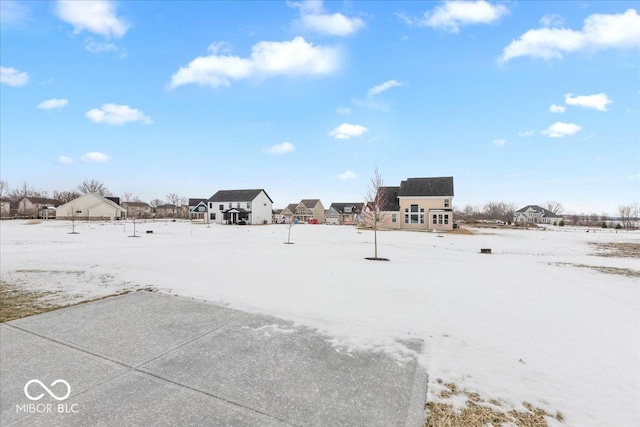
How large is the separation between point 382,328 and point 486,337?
1882 millimetres

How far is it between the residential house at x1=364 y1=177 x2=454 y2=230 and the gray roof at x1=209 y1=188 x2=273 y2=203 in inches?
1128

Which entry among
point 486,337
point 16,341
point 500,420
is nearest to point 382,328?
point 486,337

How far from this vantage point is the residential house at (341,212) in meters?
86.8

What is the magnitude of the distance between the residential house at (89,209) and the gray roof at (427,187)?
65.7 meters

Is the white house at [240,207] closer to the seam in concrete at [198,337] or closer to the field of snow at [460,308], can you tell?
the field of snow at [460,308]

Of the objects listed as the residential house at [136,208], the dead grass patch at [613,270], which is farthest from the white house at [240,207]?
the residential house at [136,208]

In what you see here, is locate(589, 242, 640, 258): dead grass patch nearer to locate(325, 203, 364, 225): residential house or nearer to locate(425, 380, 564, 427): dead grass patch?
locate(425, 380, 564, 427): dead grass patch

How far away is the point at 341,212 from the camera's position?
292 feet

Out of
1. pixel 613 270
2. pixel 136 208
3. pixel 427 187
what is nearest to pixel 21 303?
pixel 613 270

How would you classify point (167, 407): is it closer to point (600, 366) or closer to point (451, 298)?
point (600, 366)

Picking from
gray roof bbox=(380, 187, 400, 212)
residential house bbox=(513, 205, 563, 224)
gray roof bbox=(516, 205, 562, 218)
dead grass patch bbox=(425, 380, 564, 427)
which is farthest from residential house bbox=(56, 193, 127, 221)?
gray roof bbox=(516, 205, 562, 218)

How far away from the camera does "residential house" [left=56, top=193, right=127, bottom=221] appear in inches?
2584

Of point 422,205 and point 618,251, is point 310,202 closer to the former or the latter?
point 422,205

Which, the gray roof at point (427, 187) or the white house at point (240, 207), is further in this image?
the white house at point (240, 207)
